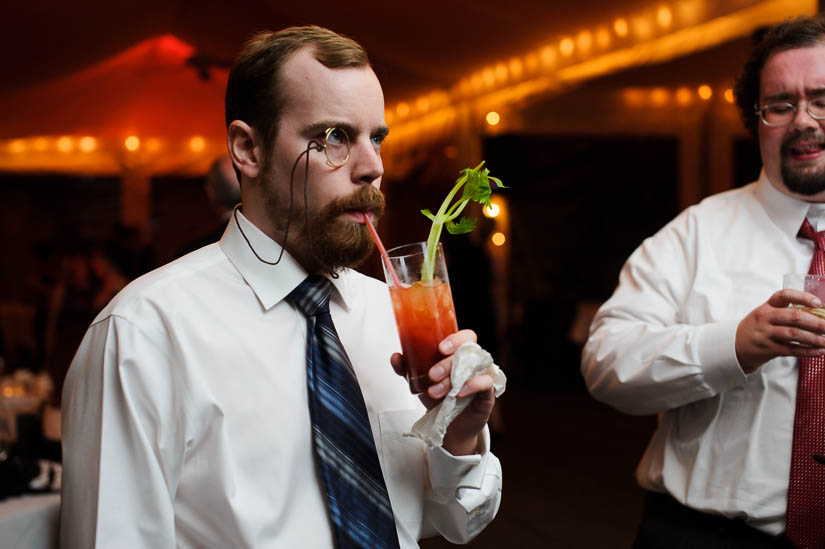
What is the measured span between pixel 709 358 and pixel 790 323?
218 millimetres

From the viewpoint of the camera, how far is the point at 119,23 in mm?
6797

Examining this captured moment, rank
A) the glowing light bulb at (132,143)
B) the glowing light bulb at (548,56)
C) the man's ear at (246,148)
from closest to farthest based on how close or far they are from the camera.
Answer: the man's ear at (246,148) < the glowing light bulb at (548,56) < the glowing light bulb at (132,143)

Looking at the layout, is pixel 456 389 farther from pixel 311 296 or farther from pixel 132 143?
pixel 132 143

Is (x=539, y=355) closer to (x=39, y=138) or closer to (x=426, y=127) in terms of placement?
(x=426, y=127)

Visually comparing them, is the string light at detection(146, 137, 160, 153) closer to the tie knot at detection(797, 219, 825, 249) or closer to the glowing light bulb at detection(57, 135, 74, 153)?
the glowing light bulb at detection(57, 135, 74, 153)

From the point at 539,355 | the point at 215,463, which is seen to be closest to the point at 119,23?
the point at 539,355

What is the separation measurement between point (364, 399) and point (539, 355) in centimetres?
826

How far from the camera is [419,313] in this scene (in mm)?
1202

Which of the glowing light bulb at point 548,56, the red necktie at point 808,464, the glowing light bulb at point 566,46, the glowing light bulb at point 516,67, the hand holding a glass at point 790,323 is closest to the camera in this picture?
the hand holding a glass at point 790,323

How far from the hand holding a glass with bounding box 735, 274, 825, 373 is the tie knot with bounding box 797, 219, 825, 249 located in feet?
1.01

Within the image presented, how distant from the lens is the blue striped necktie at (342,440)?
4.14 feet

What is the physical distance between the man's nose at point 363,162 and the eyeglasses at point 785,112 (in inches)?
42.5

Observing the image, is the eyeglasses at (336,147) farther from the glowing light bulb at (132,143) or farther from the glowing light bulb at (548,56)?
the glowing light bulb at (132,143)

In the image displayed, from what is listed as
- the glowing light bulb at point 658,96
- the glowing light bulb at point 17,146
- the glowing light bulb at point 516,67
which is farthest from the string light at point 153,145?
the glowing light bulb at point 658,96
